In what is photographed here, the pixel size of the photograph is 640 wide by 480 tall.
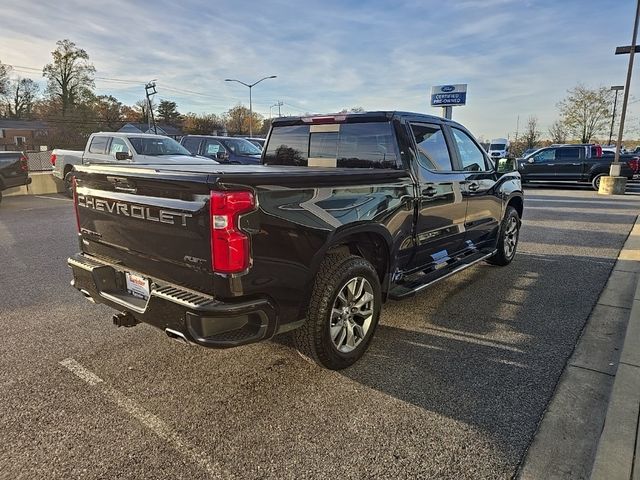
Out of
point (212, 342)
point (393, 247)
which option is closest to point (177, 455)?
point (212, 342)

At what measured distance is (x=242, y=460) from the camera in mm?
2377

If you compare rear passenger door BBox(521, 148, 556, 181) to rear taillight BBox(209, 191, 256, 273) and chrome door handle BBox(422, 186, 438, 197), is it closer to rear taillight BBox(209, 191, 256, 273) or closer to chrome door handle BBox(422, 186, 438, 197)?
chrome door handle BBox(422, 186, 438, 197)

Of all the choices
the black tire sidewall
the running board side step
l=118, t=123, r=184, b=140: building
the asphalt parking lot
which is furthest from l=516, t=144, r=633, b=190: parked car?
l=118, t=123, r=184, b=140: building

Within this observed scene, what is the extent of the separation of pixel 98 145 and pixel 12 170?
2309mm

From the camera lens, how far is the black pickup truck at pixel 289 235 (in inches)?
99.8

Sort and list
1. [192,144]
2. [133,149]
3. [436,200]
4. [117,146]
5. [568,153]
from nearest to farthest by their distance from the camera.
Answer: [436,200] → [133,149] → [117,146] → [192,144] → [568,153]

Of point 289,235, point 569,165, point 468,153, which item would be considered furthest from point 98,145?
point 569,165

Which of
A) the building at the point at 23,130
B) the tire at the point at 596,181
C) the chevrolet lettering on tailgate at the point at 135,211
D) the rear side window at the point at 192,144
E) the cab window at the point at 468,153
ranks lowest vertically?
the tire at the point at 596,181

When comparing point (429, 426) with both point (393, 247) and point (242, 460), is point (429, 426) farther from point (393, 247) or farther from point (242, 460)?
point (393, 247)

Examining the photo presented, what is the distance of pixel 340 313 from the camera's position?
330cm

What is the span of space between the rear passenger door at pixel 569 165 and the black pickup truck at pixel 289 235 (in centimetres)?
1652

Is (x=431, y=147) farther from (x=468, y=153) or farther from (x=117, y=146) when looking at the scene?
(x=117, y=146)

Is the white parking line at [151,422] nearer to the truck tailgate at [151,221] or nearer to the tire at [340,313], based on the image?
the truck tailgate at [151,221]

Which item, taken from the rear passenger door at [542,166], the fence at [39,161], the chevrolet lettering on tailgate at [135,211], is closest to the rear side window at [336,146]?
the chevrolet lettering on tailgate at [135,211]
